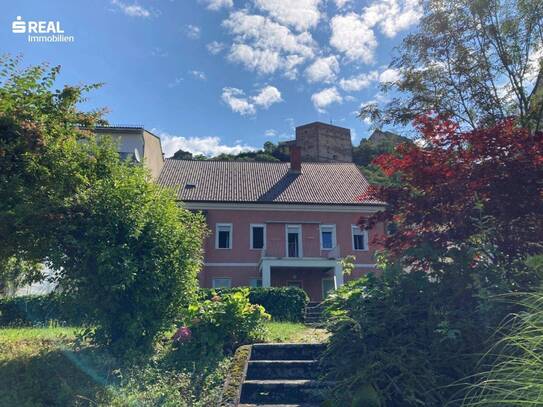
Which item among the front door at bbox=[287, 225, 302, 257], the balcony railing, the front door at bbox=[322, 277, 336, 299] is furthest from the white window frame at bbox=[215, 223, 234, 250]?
the front door at bbox=[322, 277, 336, 299]

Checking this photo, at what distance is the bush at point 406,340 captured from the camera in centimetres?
423

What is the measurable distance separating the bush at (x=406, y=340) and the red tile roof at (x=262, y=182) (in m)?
19.8

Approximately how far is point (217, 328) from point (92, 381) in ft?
6.22

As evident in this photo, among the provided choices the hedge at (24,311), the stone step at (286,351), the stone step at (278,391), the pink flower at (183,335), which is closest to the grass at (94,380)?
the pink flower at (183,335)

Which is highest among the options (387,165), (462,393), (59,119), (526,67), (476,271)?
(526,67)

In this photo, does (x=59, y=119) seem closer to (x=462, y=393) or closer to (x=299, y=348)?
(x=299, y=348)

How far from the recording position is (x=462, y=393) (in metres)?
4.18

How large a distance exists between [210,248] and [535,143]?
814 inches

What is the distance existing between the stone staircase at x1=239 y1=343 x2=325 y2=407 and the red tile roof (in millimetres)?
18503

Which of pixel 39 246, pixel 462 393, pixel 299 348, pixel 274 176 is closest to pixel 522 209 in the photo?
pixel 462 393

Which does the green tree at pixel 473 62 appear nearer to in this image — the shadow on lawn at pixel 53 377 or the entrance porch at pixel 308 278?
the shadow on lawn at pixel 53 377

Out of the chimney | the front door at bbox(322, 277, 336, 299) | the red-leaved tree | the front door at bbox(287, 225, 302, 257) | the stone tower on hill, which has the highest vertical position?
the stone tower on hill

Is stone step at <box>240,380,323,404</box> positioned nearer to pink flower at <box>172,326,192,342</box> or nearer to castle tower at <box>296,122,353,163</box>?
pink flower at <box>172,326,192,342</box>

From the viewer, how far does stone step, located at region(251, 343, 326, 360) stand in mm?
6199
